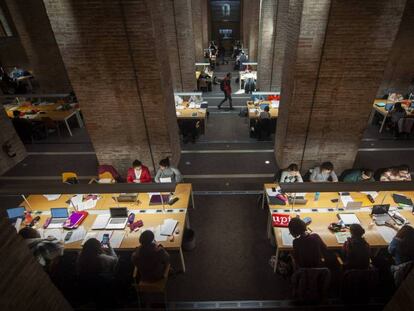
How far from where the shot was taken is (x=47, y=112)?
9.78 meters

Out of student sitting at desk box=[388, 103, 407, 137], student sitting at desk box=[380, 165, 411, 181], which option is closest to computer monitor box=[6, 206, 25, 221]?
student sitting at desk box=[380, 165, 411, 181]

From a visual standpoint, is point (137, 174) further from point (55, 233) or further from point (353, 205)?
point (353, 205)

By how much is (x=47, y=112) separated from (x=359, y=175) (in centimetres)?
1011

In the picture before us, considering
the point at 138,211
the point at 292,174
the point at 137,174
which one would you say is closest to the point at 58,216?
the point at 138,211

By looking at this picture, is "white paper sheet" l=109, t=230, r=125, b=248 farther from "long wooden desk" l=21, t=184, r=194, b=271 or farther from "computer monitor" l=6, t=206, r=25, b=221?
"computer monitor" l=6, t=206, r=25, b=221

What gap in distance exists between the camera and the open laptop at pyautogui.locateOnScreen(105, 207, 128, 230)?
451cm

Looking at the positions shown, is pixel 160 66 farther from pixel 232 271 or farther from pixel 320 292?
pixel 320 292

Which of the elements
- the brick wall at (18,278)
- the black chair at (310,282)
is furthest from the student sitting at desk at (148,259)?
the black chair at (310,282)

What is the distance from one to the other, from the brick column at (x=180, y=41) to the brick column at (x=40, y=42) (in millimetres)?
5247

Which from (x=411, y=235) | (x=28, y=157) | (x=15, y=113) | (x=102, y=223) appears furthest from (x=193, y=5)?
(x=411, y=235)

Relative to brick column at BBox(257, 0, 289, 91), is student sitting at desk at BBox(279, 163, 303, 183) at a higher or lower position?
lower

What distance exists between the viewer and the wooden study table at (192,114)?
9.00 metres

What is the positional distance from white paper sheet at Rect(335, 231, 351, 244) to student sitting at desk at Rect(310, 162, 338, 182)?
1357 mm

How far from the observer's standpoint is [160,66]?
5941mm
